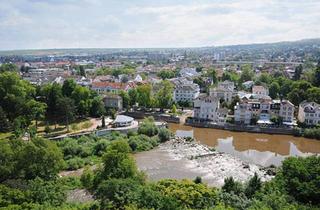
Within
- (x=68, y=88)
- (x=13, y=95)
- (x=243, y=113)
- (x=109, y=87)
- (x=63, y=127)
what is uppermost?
(x=68, y=88)

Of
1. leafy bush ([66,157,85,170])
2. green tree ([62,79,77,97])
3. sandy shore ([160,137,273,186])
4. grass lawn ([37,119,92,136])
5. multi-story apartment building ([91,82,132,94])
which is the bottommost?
sandy shore ([160,137,273,186])

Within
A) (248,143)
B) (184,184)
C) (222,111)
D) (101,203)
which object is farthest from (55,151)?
(222,111)

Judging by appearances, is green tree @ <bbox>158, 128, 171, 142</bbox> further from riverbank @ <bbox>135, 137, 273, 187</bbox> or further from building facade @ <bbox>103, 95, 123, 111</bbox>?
building facade @ <bbox>103, 95, 123, 111</bbox>

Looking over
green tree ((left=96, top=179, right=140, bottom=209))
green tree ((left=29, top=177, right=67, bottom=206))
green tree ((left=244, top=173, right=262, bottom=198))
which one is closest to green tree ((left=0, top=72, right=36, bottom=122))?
green tree ((left=29, top=177, right=67, bottom=206))

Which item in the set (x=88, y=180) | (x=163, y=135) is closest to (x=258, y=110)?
(x=163, y=135)

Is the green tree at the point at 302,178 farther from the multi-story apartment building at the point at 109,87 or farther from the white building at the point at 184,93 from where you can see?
the multi-story apartment building at the point at 109,87

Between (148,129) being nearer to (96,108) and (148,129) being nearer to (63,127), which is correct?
(63,127)

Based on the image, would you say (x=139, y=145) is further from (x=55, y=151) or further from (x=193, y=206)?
(x=193, y=206)
